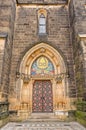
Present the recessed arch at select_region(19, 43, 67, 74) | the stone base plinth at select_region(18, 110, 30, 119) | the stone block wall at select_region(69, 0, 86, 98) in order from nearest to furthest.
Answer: the stone block wall at select_region(69, 0, 86, 98) < the stone base plinth at select_region(18, 110, 30, 119) < the recessed arch at select_region(19, 43, 67, 74)

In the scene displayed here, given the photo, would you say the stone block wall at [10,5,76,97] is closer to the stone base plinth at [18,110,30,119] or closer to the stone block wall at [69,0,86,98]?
the stone block wall at [69,0,86,98]

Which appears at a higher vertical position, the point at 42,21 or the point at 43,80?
the point at 42,21

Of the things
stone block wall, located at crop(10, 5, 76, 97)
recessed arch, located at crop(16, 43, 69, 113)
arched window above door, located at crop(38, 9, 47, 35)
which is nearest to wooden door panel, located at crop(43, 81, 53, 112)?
recessed arch, located at crop(16, 43, 69, 113)

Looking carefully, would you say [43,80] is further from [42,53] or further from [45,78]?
[42,53]

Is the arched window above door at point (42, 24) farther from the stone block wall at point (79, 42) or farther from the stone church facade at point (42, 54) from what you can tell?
the stone block wall at point (79, 42)

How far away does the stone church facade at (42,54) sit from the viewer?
23.3ft

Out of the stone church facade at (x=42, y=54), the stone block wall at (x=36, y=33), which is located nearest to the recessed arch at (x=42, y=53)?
the stone church facade at (x=42, y=54)

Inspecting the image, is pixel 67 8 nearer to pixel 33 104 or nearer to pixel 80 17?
pixel 80 17

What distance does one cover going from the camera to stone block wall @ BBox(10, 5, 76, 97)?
25.8 feet

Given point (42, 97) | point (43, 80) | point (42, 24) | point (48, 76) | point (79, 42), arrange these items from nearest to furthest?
point (79, 42) → point (42, 97) → point (48, 76) → point (43, 80) → point (42, 24)

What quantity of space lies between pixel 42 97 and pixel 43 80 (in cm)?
99

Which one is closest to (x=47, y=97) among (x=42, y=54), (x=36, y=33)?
(x=42, y=54)

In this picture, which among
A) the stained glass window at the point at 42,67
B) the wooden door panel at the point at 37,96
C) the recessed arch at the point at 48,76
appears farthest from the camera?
the stained glass window at the point at 42,67

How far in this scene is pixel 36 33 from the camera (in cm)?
848
